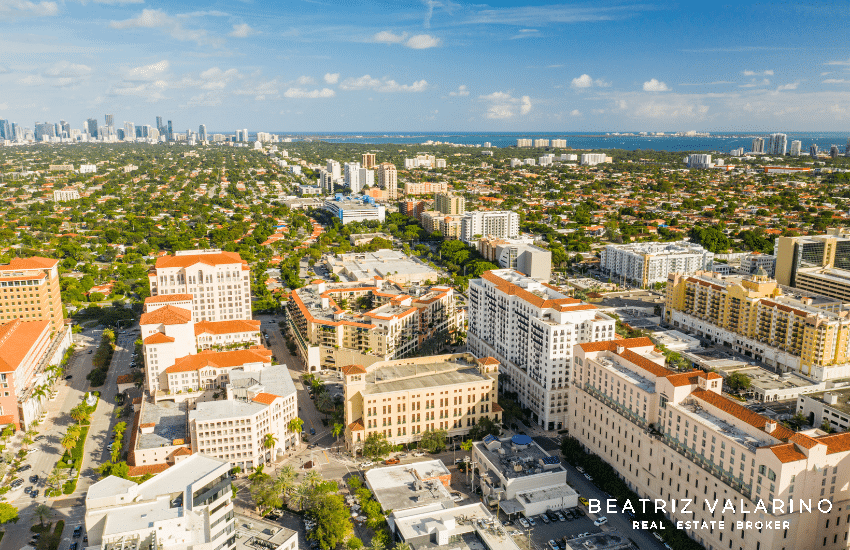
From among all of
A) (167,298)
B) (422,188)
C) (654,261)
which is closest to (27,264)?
(167,298)

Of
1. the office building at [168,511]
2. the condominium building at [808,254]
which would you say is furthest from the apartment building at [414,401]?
the condominium building at [808,254]

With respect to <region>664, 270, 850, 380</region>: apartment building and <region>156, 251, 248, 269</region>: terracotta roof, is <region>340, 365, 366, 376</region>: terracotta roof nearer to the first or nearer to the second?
<region>156, 251, 248, 269</region>: terracotta roof

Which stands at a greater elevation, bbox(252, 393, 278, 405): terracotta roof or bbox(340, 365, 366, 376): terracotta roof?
bbox(340, 365, 366, 376): terracotta roof

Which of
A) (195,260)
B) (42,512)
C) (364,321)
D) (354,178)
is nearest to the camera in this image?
(42,512)

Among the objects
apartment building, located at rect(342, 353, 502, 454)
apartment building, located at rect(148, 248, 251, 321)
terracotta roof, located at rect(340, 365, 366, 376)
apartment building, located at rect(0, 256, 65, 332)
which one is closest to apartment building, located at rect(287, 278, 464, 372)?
apartment building, located at rect(148, 248, 251, 321)

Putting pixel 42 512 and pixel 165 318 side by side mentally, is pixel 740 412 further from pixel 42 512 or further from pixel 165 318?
pixel 165 318

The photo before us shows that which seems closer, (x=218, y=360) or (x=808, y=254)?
(x=218, y=360)

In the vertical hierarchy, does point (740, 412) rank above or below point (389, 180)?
below
